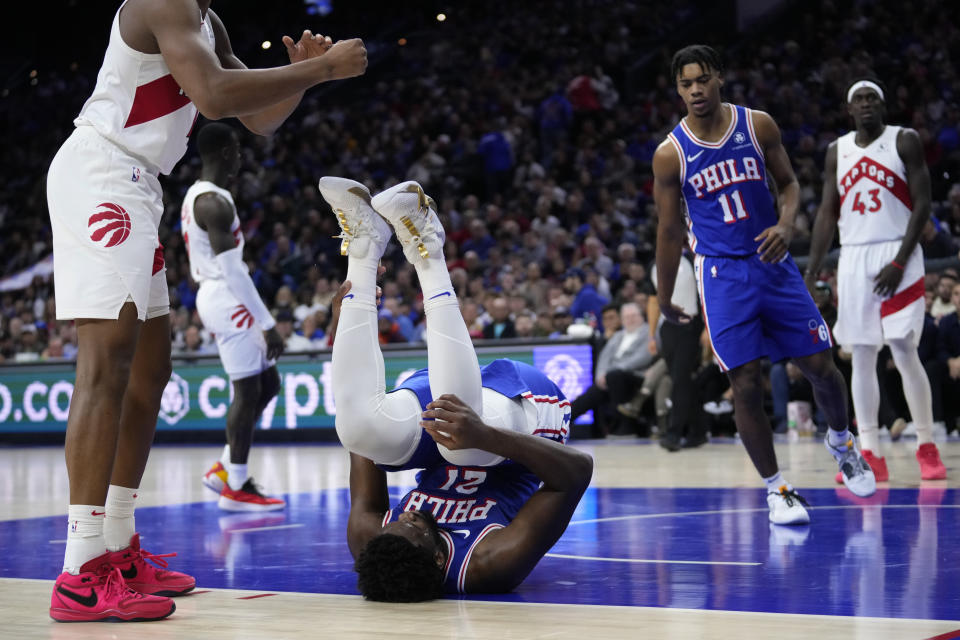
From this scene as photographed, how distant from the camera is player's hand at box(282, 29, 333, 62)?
3.78 metres

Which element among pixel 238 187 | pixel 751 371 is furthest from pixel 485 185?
pixel 751 371

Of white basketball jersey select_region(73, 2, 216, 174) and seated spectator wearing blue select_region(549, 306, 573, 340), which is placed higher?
white basketball jersey select_region(73, 2, 216, 174)

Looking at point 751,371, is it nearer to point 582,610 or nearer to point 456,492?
point 456,492

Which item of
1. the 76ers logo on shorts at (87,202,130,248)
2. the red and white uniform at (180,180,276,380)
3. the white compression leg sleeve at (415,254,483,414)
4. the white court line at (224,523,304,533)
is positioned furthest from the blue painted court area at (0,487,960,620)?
the 76ers logo on shorts at (87,202,130,248)

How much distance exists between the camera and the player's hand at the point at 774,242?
16.9 feet

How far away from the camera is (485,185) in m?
18.0

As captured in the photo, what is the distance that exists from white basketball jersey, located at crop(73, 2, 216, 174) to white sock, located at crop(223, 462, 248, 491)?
3387 mm

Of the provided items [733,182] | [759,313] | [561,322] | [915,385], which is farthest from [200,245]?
[561,322]

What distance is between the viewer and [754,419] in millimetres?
5328

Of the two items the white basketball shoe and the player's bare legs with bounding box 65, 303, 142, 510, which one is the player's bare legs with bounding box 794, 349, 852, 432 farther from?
the player's bare legs with bounding box 65, 303, 142, 510

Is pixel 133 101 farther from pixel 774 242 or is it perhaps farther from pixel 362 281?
pixel 774 242

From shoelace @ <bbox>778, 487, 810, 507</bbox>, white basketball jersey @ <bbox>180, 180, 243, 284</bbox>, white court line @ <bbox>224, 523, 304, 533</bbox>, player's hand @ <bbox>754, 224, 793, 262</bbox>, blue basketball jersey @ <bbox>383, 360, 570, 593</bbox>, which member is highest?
white basketball jersey @ <bbox>180, 180, 243, 284</bbox>

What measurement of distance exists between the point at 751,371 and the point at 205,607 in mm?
2747

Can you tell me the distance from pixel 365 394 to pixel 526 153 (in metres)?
14.2
